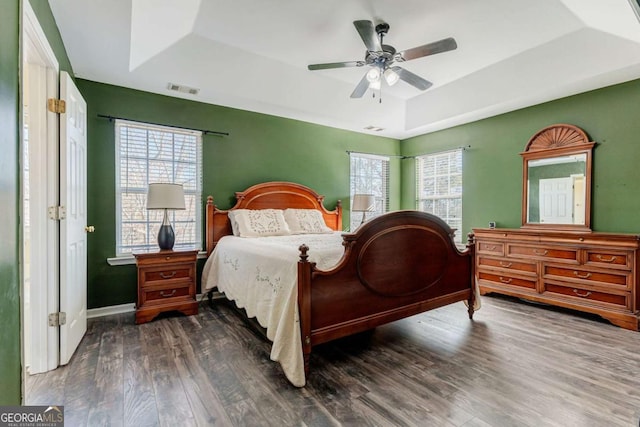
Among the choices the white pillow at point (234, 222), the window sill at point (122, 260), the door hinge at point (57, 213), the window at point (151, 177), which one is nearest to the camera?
the door hinge at point (57, 213)

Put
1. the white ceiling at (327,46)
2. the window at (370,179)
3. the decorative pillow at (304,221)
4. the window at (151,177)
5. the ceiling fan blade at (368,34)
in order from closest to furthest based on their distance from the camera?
the ceiling fan blade at (368,34)
the white ceiling at (327,46)
the window at (151,177)
the decorative pillow at (304,221)
the window at (370,179)

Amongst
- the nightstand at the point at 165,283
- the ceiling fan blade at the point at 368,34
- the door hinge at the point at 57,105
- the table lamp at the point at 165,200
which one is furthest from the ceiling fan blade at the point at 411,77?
the nightstand at the point at 165,283

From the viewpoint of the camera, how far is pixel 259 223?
12.8 feet

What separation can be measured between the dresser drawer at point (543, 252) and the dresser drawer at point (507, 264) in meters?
0.09

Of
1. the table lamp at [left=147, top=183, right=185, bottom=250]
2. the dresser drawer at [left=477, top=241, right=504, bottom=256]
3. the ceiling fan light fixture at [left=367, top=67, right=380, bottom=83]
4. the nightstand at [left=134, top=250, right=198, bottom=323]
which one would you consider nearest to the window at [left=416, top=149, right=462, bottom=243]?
the dresser drawer at [left=477, top=241, right=504, bottom=256]

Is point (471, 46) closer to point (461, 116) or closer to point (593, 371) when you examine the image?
point (461, 116)

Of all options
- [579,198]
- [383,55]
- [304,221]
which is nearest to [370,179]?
[304,221]

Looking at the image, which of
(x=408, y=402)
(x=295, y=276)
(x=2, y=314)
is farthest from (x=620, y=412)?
(x=2, y=314)

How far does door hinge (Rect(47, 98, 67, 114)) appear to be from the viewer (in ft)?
7.12

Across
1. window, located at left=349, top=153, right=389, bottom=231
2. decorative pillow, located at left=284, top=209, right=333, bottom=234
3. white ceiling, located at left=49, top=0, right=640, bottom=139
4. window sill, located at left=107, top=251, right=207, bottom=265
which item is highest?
white ceiling, located at left=49, top=0, right=640, bottom=139

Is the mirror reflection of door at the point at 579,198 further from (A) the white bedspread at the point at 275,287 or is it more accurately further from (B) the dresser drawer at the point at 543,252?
(A) the white bedspread at the point at 275,287

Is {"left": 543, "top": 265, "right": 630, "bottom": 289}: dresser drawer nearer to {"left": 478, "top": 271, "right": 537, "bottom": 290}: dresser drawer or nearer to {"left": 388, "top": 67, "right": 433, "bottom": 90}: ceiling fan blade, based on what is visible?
{"left": 478, "top": 271, "right": 537, "bottom": 290}: dresser drawer

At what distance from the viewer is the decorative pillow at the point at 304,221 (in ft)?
13.8

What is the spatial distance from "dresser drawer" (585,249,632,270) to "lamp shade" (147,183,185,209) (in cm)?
437
